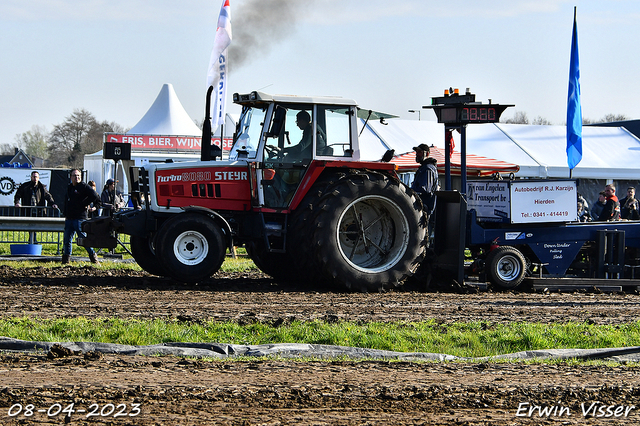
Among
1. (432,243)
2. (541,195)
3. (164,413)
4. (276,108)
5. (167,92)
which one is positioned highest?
(167,92)

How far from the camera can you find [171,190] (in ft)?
33.6

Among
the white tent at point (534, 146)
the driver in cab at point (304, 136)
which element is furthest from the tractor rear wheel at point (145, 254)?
the white tent at point (534, 146)

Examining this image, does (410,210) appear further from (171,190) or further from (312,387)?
(312,387)

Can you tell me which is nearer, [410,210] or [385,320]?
[385,320]

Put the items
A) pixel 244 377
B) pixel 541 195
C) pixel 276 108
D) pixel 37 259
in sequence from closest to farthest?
pixel 244 377
pixel 276 108
pixel 541 195
pixel 37 259

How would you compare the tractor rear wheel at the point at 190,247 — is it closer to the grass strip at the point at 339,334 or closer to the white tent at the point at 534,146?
the grass strip at the point at 339,334

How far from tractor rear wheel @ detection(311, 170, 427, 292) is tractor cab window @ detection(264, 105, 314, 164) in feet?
2.17

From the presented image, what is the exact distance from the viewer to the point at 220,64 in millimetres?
15828

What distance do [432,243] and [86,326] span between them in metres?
5.74

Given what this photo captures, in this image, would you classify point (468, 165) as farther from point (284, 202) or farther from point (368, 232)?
point (284, 202)

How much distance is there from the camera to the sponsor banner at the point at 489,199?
1084 centimetres

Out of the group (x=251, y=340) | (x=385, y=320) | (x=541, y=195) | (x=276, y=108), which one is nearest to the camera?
(x=251, y=340)

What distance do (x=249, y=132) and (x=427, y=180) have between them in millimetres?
2659

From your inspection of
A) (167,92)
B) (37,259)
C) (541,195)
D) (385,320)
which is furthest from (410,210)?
(167,92)
